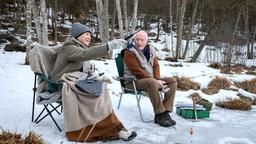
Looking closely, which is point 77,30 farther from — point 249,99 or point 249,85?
point 249,85

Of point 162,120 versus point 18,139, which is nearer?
point 18,139

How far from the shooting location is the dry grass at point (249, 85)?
870 cm

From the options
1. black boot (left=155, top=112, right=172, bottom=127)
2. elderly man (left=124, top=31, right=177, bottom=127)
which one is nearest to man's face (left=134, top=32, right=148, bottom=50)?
elderly man (left=124, top=31, right=177, bottom=127)

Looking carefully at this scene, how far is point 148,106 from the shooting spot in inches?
261

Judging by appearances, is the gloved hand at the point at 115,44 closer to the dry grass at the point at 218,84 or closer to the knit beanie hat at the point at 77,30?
the knit beanie hat at the point at 77,30

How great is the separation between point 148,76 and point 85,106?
1.54m

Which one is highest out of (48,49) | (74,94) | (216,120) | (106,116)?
(48,49)

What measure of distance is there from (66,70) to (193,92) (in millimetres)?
3896

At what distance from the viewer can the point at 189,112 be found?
6.00 m

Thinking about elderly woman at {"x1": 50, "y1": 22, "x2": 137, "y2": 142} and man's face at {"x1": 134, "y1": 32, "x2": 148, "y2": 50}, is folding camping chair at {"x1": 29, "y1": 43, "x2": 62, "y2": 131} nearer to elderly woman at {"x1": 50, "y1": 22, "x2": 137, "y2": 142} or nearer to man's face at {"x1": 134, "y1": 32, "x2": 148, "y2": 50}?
elderly woman at {"x1": 50, "y1": 22, "x2": 137, "y2": 142}

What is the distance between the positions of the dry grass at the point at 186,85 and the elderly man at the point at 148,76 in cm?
233

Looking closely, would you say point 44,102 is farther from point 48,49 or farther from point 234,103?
A: point 234,103

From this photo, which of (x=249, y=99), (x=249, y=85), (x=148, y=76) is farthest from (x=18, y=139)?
(x=249, y=85)

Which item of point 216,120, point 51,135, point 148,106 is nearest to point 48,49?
point 51,135
